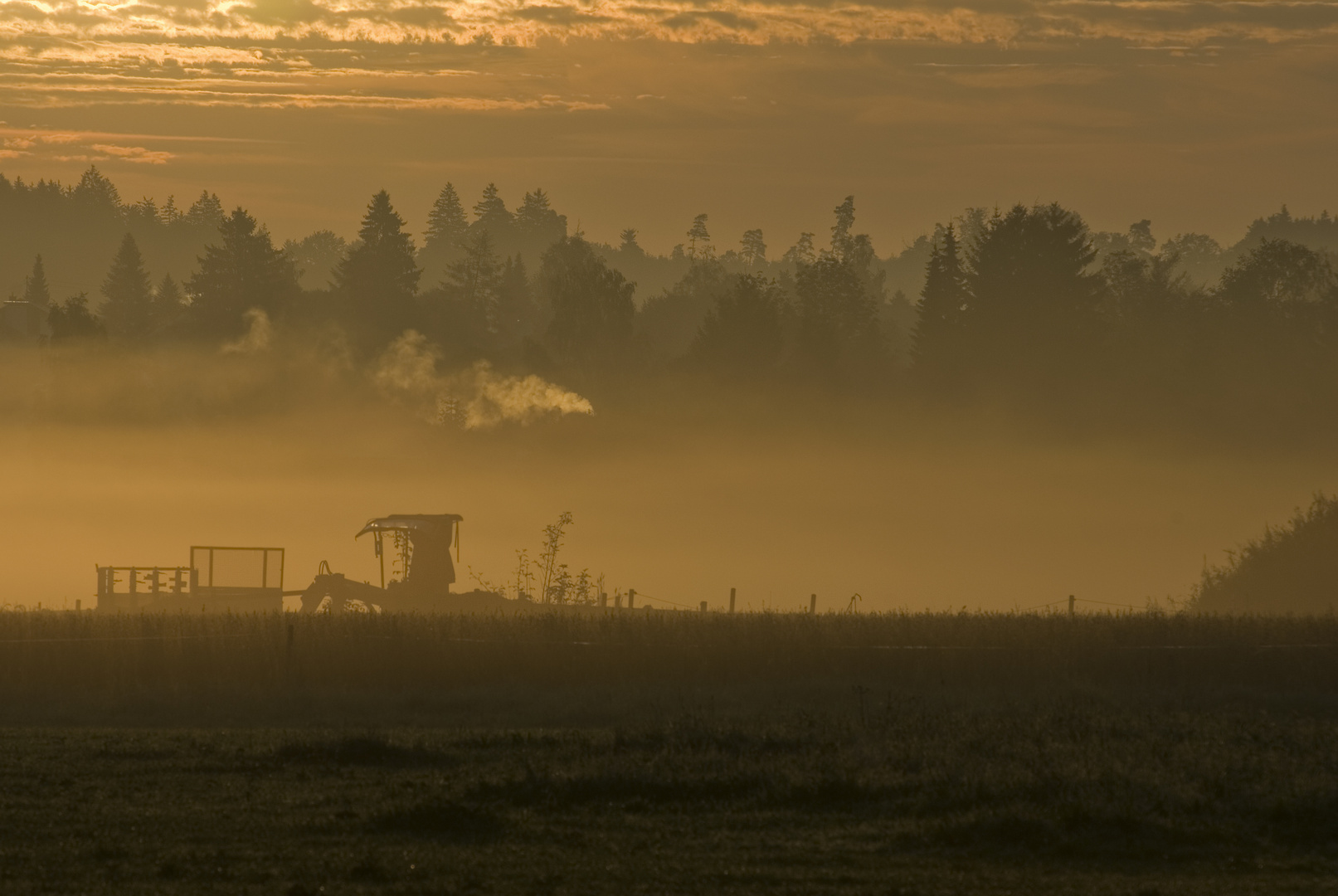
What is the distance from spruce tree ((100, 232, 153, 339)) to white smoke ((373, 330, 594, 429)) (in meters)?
20.6

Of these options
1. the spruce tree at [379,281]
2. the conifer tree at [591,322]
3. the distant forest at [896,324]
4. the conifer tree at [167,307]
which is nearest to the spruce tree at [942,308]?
the distant forest at [896,324]

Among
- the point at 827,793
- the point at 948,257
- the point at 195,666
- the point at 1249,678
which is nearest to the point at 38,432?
the point at 948,257

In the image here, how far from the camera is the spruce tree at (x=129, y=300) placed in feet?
476

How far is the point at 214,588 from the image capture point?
55031 mm

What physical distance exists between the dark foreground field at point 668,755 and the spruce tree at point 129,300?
107 m

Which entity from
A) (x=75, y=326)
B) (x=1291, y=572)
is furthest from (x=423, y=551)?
(x=75, y=326)

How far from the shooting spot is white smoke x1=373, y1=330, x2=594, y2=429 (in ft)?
452

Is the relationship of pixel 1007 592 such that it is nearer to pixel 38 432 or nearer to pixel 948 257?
pixel 948 257

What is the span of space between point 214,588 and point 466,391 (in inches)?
3446

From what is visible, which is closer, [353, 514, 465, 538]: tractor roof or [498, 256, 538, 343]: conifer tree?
[353, 514, 465, 538]: tractor roof

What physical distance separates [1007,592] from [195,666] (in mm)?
80306

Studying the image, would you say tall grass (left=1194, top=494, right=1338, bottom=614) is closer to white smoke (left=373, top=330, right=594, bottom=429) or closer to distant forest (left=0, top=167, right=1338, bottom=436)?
distant forest (left=0, top=167, right=1338, bottom=436)

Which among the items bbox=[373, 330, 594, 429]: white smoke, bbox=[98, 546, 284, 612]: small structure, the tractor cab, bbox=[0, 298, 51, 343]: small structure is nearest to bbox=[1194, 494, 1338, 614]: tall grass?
the tractor cab

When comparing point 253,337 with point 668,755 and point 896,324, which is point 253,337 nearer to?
point 896,324
